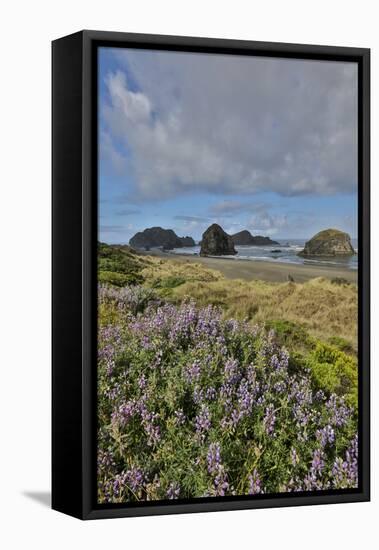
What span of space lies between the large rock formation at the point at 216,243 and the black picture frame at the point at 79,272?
2.84ft

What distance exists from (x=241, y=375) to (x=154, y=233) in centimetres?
116

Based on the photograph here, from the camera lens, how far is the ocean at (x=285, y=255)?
8977mm

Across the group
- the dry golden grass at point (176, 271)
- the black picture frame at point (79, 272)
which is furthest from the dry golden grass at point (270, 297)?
the black picture frame at point (79, 272)

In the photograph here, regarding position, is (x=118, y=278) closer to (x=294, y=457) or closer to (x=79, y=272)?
(x=79, y=272)

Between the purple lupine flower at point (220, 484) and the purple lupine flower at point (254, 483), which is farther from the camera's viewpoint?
A: the purple lupine flower at point (254, 483)

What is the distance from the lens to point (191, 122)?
8.73 m

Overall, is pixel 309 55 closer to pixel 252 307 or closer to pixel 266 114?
pixel 266 114

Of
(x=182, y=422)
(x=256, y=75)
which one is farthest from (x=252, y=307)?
(x=256, y=75)

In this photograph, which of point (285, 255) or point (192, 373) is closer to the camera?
point (192, 373)

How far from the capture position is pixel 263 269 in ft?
29.7

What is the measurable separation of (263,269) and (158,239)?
84cm

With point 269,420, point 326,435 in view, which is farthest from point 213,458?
point 326,435

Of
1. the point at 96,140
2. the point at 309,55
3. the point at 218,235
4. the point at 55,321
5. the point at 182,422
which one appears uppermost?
the point at 309,55

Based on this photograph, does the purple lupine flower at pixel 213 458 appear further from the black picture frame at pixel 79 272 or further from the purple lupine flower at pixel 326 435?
the purple lupine flower at pixel 326 435
